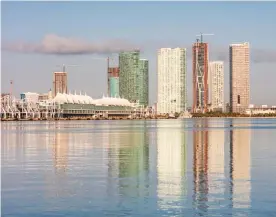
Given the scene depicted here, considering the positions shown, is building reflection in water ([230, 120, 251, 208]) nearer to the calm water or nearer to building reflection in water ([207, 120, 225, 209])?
the calm water

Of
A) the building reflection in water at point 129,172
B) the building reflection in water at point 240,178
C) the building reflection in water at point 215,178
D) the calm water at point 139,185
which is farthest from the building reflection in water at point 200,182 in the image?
the building reflection in water at point 129,172

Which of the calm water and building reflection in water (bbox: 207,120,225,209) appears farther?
building reflection in water (bbox: 207,120,225,209)

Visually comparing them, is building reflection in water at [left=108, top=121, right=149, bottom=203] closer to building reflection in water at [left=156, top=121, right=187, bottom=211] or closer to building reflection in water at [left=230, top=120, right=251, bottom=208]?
building reflection in water at [left=156, top=121, right=187, bottom=211]

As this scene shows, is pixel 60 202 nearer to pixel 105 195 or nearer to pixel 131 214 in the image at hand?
pixel 105 195

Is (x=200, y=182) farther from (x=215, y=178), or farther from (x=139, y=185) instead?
(x=139, y=185)

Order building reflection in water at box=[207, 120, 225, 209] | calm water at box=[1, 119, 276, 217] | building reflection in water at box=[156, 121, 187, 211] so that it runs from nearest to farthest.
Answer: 1. calm water at box=[1, 119, 276, 217]
2. building reflection in water at box=[156, 121, 187, 211]
3. building reflection in water at box=[207, 120, 225, 209]

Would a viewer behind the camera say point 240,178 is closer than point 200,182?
No

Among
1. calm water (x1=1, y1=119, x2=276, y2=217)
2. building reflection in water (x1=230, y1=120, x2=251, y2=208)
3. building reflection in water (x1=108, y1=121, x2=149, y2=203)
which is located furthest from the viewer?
building reflection in water (x1=108, y1=121, x2=149, y2=203)

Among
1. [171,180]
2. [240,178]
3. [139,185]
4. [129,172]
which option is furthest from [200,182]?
[129,172]

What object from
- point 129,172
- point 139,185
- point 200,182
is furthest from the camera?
point 129,172

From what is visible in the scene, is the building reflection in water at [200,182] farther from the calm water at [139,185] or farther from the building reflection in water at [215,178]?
the building reflection in water at [215,178]

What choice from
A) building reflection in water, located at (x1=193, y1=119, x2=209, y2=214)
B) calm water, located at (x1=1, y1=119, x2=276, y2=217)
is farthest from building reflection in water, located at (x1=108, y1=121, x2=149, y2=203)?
building reflection in water, located at (x1=193, y1=119, x2=209, y2=214)

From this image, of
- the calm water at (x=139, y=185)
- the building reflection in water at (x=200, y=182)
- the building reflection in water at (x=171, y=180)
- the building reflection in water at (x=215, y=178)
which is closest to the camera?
the calm water at (x=139, y=185)

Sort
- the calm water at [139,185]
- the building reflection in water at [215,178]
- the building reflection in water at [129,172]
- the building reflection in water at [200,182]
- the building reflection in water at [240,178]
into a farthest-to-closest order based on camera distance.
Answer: the building reflection in water at [129,172] < the building reflection in water at [215,178] < the building reflection in water at [240,178] < the building reflection in water at [200,182] < the calm water at [139,185]
